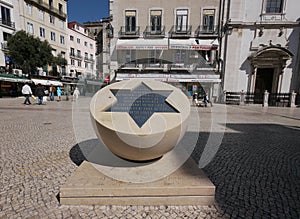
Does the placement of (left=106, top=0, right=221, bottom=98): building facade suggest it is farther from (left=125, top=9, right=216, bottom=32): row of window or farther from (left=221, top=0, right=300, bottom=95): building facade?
(left=221, top=0, right=300, bottom=95): building facade

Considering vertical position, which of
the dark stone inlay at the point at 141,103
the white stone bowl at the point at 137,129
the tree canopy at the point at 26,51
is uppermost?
the tree canopy at the point at 26,51

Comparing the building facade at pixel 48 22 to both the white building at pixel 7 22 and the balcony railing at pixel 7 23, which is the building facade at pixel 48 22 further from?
the balcony railing at pixel 7 23

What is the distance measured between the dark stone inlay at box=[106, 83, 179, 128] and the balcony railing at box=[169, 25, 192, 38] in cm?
2183

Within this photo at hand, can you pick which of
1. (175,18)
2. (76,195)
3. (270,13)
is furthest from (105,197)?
(270,13)

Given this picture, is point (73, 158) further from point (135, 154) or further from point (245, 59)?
point (245, 59)

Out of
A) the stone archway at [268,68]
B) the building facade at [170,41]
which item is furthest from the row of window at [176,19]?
the stone archway at [268,68]

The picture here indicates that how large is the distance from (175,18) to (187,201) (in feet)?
79.9

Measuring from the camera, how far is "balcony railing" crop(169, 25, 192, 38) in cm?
2258

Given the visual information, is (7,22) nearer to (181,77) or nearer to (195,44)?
(181,77)

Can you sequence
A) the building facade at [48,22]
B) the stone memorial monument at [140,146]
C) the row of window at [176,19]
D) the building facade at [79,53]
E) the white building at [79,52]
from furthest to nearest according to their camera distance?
the white building at [79,52]
the building facade at [79,53]
the building facade at [48,22]
the row of window at [176,19]
the stone memorial monument at [140,146]

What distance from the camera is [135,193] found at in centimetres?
250

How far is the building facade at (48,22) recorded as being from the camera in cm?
2872

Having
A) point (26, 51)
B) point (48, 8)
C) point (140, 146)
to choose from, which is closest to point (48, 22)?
point (48, 8)

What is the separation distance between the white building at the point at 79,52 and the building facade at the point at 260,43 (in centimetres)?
Answer: 2760
